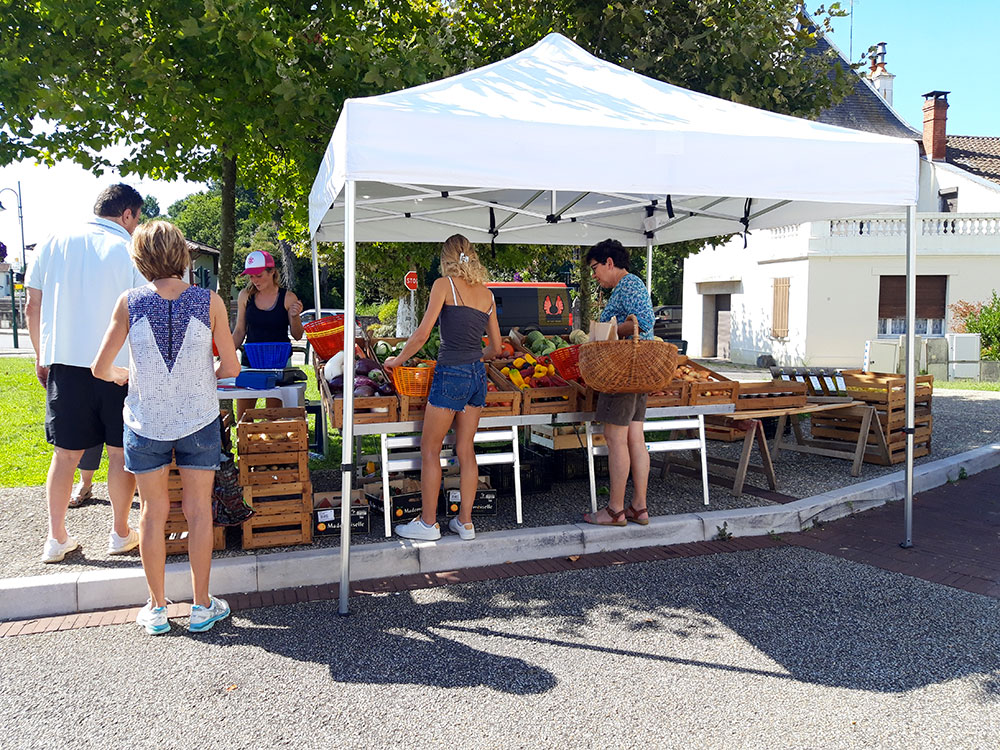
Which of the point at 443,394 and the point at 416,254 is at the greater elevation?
the point at 416,254

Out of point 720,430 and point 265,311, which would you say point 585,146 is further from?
point 720,430

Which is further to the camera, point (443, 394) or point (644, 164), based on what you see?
point (443, 394)

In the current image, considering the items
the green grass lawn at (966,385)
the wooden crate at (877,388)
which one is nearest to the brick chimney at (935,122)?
the green grass lawn at (966,385)

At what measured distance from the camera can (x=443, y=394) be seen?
4820mm

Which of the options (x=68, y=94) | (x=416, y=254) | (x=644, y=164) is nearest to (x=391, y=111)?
(x=644, y=164)

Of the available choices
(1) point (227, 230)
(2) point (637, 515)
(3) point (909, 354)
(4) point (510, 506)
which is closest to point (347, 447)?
(4) point (510, 506)

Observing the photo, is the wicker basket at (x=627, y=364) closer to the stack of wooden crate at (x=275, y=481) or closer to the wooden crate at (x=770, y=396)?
the wooden crate at (x=770, y=396)

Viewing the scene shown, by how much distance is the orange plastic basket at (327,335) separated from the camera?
5598mm

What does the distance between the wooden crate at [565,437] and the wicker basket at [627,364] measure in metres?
1.05

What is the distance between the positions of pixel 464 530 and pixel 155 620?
6.25 ft

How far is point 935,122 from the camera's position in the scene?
26.3 metres

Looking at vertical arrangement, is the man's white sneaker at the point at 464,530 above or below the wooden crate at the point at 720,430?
below

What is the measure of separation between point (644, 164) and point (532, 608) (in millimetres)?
2632

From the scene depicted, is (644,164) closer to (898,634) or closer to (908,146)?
(908,146)
